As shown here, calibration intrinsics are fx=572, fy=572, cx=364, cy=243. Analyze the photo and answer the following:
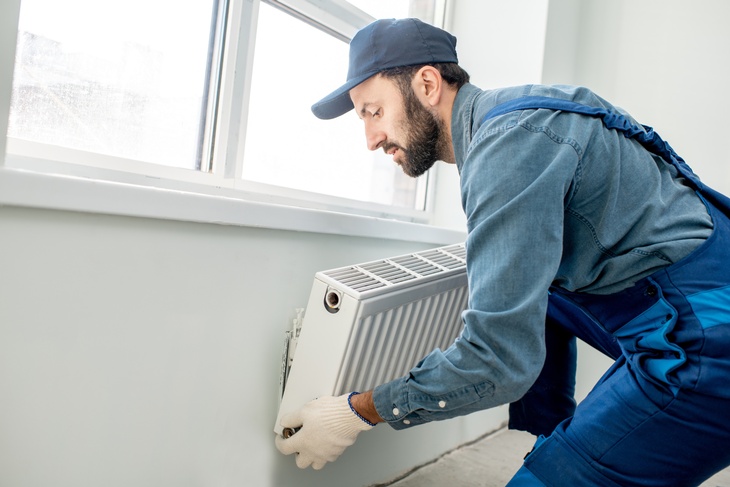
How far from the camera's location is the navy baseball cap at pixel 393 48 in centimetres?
105

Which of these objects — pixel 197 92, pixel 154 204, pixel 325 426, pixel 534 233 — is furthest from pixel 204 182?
pixel 534 233

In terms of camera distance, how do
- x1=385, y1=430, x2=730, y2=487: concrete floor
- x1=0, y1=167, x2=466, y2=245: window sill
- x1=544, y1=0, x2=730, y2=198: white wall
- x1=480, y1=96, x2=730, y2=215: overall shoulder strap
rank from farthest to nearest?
x1=544, y1=0, x2=730, y2=198: white wall
x1=385, y1=430, x2=730, y2=487: concrete floor
x1=480, y1=96, x2=730, y2=215: overall shoulder strap
x1=0, y1=167, x2=466, y2=245: window sill

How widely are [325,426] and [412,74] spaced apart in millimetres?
653

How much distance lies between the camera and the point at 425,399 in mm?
868

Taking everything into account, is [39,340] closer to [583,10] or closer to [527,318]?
[527,318]

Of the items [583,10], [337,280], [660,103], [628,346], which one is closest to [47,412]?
[337,280]

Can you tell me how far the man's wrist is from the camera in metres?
0.96

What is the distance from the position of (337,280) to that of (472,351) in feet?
1.05

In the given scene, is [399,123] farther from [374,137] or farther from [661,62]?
[661,62]

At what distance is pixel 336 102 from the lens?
46.1 inches

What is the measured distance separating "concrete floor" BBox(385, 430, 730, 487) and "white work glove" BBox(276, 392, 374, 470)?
0.50m

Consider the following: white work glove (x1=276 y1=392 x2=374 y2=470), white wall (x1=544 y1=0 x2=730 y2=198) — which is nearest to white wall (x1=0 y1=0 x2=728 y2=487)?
white work glove (x1=276 y1=392 x2=374 y2=470)

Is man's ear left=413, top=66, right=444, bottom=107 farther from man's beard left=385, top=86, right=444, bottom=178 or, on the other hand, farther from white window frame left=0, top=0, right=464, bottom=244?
white window frame left=0, top=0, right=464, bottom=244

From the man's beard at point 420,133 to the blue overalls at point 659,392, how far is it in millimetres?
192
